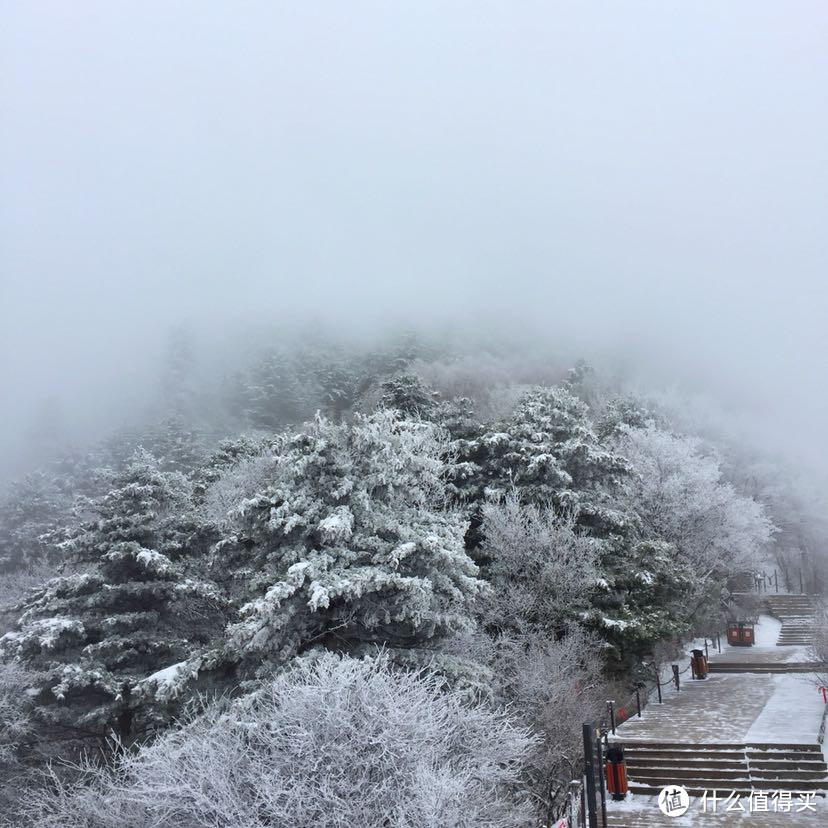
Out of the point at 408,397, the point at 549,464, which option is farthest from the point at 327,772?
the point at 408,397

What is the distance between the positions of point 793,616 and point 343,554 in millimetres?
32689

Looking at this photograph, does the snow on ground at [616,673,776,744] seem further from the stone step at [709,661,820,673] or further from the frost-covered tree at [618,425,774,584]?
the frost-covered tree at [618,425,774,584]

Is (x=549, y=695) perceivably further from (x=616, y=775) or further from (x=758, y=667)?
(x=758, y=667)

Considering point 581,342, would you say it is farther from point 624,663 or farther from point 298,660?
point 298,660

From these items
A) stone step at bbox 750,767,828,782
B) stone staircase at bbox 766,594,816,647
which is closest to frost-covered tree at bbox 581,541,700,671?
stone step at bbox 750,767,828,782

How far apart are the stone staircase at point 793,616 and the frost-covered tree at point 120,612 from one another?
27194mm

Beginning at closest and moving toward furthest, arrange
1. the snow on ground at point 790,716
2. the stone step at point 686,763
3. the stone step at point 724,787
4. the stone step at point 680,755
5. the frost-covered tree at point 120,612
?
the stone step at point 724,787
the stone step at point 686,763
the stone step at point 680,755
the snow on ground at point 790,716
the frost-covered tree at point 120,612

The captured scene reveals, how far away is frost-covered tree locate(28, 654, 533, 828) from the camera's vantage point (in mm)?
7680

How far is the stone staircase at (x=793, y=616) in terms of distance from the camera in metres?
31.5

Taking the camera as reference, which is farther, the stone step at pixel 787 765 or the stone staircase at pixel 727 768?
the stone step at pixel 787 765

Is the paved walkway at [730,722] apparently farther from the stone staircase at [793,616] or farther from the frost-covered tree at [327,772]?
the stone staircase at [793,616]

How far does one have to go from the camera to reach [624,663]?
2048 centimetres

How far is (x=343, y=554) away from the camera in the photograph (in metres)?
14.4

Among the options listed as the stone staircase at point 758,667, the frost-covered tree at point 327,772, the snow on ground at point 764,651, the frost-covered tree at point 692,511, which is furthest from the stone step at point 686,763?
the frost-covered tree at point 692,511
